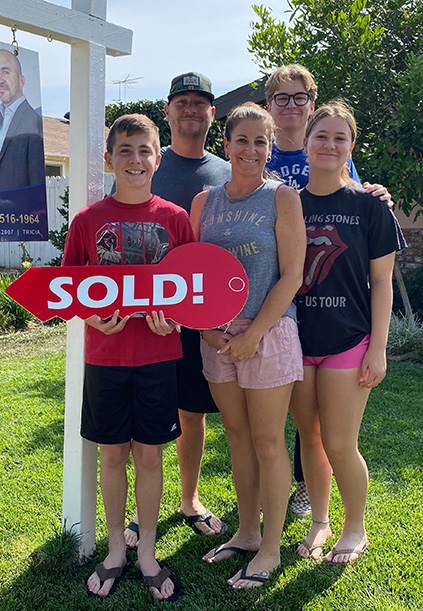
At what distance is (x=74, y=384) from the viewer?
8.11 ft

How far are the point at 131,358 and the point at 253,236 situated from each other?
2.27ft

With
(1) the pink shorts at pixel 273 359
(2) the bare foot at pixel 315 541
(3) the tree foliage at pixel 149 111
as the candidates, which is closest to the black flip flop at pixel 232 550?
(2) the bare foot at pixel 315 541

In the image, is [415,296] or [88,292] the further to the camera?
[415,296]

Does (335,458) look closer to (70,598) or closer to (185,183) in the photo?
(70,598)

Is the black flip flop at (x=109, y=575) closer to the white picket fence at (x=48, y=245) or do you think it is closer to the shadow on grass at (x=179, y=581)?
the shadow on grass at (x=179, y=581)

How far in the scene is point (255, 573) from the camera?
2357mm

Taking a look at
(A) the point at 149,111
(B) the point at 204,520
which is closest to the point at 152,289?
(B) the point at 204,520

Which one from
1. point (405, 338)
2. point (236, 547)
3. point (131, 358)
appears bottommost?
point (405, 338)

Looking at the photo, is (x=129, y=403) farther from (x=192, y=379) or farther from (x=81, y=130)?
(x=81, y=130)

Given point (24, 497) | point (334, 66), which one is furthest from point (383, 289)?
point (334, 66)

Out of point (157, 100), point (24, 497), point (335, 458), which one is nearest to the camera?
point (335, 458)

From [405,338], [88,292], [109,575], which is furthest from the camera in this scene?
[405,338]

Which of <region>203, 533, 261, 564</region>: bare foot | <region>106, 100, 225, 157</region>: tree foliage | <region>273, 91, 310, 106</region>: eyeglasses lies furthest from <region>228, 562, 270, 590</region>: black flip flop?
<region>106, 100, 225, 157</region>: tree foliage

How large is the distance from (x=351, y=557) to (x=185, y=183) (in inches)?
75.3
